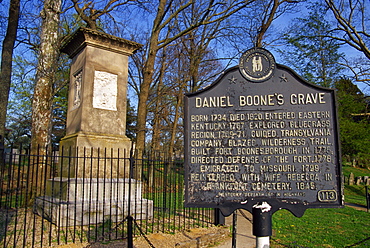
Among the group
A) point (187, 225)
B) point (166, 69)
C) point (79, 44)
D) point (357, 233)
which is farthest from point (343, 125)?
point (79, 44)

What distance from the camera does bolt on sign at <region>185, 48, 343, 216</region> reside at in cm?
353

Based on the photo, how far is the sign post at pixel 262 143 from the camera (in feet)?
11.6

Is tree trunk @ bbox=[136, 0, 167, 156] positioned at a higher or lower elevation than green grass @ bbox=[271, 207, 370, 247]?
higher

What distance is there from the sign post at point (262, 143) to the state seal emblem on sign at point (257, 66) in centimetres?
1

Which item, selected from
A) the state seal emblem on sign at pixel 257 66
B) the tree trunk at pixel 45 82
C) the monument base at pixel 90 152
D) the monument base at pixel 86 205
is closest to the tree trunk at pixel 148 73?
the tree trunk at pixel 45 82

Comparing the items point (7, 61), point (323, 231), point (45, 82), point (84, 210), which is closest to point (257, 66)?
point (84, 210)

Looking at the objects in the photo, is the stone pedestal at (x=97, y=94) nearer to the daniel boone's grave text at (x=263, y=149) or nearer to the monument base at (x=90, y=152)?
the monument base at (x=90, y=152)

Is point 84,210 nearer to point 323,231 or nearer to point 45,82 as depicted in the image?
point 45,82

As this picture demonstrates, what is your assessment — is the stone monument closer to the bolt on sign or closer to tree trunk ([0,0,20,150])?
tree trunk ([0,0,20,150])

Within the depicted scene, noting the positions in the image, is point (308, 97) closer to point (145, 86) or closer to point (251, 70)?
point (251, 70)

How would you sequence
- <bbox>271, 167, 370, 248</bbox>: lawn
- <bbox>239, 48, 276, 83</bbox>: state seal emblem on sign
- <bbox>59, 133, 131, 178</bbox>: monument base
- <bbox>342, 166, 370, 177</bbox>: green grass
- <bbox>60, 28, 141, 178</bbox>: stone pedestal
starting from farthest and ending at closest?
1. <bbox>342, 166, 370, 177</bbox>: green grass
2. <bbox>60, 28, 141, 178</bbox>: stone pedestal
3. <bbox>59, 133, 131, 178</bbox>: monument base
4. <bbox>271, 167, 370, 248</bbox>: lawn
5. <bbox>239, 48, 276, 83</bbox>: state seal emblem on sign

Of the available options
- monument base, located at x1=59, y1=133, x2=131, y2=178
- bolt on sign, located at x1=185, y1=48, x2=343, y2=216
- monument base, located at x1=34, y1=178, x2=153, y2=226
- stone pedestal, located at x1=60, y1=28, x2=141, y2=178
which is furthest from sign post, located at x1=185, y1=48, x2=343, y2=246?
stone pedestal, located at x1=60, y1=28, x2=141, y2=178

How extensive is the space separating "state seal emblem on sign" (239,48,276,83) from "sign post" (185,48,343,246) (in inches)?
0.5

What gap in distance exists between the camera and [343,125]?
21344 millimetres
